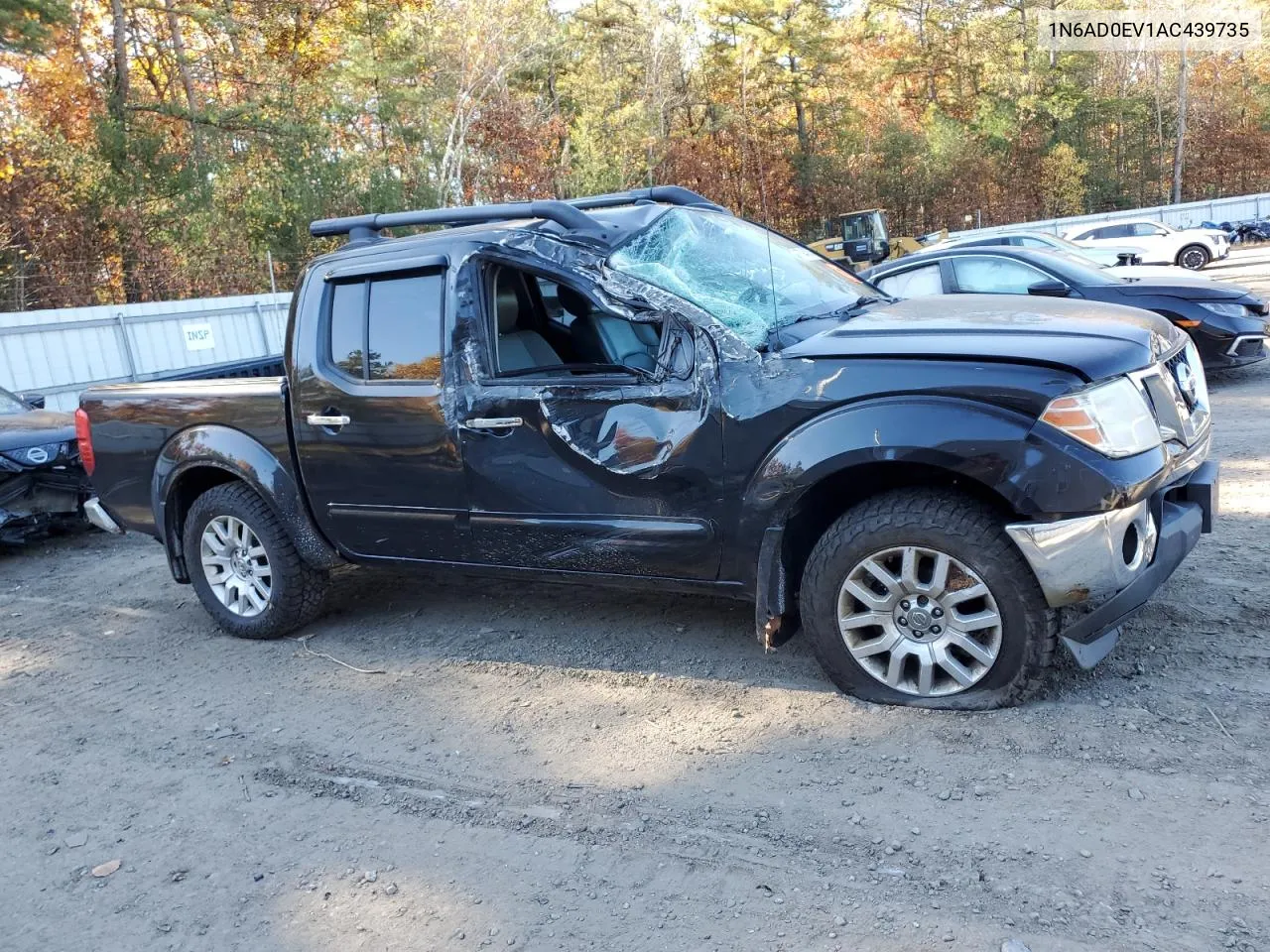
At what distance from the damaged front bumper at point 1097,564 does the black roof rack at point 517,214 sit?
83.3 inches

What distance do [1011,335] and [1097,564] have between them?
2.72ft

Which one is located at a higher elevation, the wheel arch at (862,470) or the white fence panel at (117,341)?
the white fence panel at (117,341)

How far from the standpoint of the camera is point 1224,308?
896cm

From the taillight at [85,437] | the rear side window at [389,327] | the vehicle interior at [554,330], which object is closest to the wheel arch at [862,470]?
the vehicle interior at [554,330]

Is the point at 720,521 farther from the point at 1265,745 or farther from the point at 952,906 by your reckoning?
the point at 1265,745

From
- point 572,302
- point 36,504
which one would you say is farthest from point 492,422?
point 36,504

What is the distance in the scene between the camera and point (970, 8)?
48.9 meters

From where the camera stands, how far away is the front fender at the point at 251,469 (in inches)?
194

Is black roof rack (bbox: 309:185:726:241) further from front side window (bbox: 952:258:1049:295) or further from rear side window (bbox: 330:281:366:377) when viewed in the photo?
front side window (bbox: 952:258:1049:295)

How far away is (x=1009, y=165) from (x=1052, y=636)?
1971 inches

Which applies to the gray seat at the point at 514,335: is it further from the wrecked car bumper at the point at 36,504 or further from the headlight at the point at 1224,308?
the headlight at the point at 1224,308

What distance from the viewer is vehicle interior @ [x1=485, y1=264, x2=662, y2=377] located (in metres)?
4.21

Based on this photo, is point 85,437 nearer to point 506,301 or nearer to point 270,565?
point 270,565

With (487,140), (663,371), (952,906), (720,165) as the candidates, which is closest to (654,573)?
(663,371)
